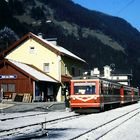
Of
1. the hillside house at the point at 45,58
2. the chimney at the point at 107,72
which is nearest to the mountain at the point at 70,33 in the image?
the chimney at the point at 107,72

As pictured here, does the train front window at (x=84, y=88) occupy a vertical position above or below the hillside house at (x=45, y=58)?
below

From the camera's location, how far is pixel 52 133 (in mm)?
16375

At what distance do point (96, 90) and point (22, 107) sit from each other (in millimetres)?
8849

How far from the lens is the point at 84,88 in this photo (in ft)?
104

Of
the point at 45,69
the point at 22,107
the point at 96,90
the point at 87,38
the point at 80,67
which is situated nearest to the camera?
the point at 96,90

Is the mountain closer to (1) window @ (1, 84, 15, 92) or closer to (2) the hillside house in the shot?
(2) the hillside house

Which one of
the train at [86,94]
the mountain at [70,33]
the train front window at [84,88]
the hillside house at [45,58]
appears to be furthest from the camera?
the mountain at [70,33]

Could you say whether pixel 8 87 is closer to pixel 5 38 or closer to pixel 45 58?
pixel 45 58

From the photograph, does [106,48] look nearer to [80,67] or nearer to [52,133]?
[80,67]

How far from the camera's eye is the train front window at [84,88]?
1245 inches

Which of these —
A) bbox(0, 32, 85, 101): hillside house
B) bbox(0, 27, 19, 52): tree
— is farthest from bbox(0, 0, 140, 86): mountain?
bbox(0, 32, 85, 101): hillside house

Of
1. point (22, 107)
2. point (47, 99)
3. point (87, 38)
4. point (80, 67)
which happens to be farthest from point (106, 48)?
point (22, 107)

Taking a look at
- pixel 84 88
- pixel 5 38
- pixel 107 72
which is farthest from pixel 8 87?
pixel 107 72

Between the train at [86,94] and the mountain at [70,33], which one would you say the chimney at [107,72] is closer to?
the mountain at [70,33]
